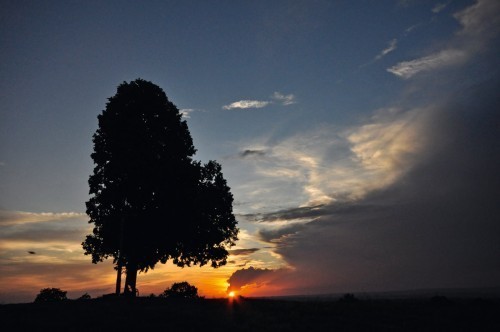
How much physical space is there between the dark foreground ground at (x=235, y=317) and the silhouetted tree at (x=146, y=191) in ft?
22.0

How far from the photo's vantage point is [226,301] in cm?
2722

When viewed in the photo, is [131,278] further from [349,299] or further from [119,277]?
[349,299]

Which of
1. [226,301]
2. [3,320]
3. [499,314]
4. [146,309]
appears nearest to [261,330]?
[146,309]

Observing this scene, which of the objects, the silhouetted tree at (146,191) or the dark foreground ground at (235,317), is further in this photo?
the silhouetted tree at (146,191)

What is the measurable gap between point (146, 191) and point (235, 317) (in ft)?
49.0

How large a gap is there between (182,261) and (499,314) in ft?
79.8

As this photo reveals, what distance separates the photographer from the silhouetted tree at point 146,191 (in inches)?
1236

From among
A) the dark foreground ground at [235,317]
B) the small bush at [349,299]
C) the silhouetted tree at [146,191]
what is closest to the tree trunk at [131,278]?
the silhouetted tree at [146,191]

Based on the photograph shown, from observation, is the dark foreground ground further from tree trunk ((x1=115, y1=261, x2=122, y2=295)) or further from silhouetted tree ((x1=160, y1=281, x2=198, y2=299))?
silhouetted tree ((x1=160, y1=281, x2=198, y2=299))

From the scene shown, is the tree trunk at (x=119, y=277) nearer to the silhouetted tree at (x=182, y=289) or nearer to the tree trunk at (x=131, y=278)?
the tree trunk at (x=131, y=278)

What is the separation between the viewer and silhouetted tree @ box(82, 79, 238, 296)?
31406mm

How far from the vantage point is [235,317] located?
21.1m

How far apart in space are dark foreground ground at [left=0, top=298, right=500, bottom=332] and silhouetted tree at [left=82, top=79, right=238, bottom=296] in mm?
6704

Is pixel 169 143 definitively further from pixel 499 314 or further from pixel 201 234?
pixel 499 314
